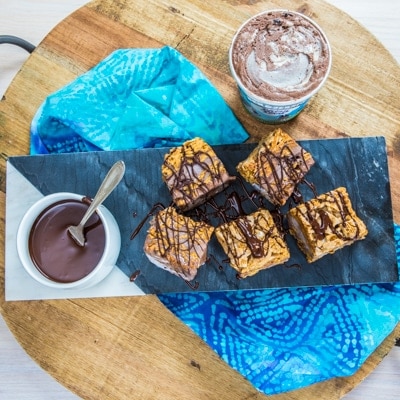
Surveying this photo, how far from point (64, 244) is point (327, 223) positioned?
824mm

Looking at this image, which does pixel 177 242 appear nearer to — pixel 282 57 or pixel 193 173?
pixel 193 173

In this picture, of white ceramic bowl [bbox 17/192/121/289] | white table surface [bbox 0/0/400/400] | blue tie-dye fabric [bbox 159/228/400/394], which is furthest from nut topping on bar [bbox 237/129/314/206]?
white table surface [bbox 0/0/400/400]

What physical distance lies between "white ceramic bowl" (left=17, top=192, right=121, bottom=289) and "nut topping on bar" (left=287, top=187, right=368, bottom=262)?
0.58 meters

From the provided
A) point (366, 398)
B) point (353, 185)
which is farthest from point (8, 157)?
point (366, 398)

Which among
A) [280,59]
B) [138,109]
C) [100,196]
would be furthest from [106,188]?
[280,59]

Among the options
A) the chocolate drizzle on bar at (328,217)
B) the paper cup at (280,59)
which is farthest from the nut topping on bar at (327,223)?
the paper cup at (280,59)

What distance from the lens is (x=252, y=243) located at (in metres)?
1.63

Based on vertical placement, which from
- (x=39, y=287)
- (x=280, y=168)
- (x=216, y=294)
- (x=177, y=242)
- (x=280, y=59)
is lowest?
(x=39, y=287)

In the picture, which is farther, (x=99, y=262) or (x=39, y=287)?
(x=39, y=287)

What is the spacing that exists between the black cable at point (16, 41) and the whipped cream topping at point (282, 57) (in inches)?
36.8

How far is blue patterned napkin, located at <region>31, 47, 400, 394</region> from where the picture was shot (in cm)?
169

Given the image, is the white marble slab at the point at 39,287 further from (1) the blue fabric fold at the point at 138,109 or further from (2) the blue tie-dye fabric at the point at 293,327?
(1) the blue fabric fold at the point at 138,109

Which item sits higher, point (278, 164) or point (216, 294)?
point (278, 164)

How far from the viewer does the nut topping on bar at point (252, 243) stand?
5.31ft
